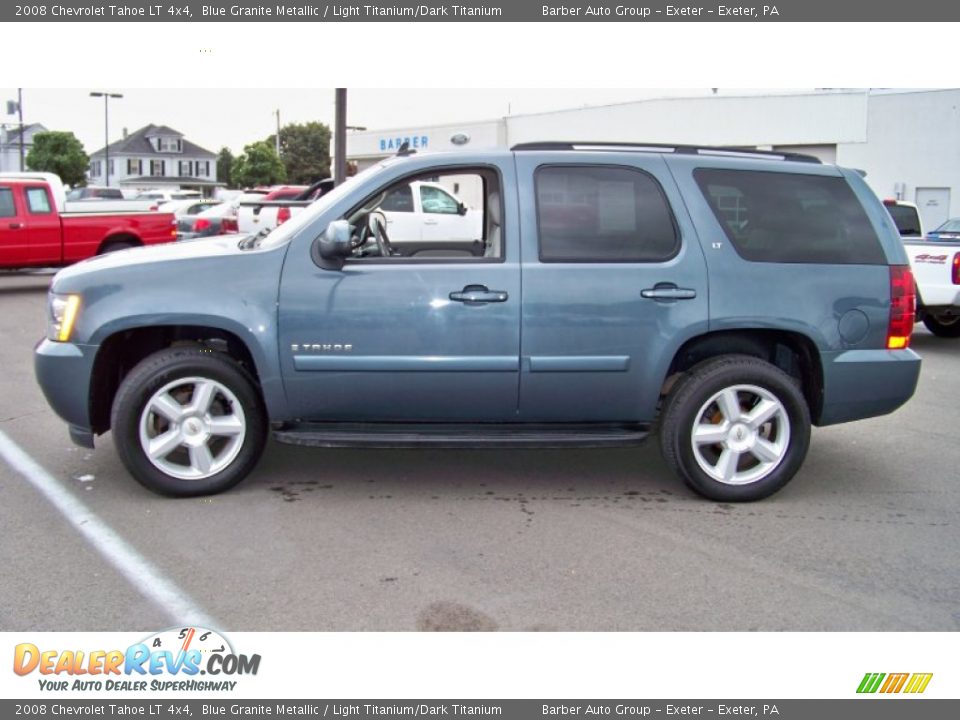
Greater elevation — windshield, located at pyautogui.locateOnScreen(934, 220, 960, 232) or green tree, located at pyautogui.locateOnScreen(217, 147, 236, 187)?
green tree, located at pyautogui.locateOnScreen(217, 147, 236, 187)

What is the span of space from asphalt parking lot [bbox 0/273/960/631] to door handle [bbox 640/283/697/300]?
1.14 meters

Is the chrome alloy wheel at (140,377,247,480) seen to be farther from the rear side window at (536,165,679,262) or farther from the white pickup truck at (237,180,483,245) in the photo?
the white pickup truck at (237,180,483,245)

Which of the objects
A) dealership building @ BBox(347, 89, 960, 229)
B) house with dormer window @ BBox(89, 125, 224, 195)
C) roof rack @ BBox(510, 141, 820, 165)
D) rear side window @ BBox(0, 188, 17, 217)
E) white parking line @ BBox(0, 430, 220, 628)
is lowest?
white parking line @ BBox(0, 430, 220, 628)

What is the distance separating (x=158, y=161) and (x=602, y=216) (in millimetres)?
100459

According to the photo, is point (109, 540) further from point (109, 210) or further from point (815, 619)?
point (109, 210)

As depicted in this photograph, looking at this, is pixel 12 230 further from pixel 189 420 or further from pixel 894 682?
pixel 894 682

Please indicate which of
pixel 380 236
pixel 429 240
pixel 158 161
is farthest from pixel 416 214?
pixel 158 161

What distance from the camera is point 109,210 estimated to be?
15.3 meters

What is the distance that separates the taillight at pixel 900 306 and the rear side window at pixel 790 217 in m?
0.13

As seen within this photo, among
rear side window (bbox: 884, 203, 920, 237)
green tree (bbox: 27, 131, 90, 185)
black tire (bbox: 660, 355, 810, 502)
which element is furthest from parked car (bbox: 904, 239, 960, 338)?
green tree (bbox: 27, 131, 90, 185)

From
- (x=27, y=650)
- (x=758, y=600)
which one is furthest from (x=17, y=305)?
(x=758, y=600)

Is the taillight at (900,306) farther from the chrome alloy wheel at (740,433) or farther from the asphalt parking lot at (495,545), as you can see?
the asphalt parking lot at (495,545)

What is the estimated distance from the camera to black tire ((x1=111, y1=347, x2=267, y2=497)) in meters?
4.75

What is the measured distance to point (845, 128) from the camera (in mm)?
29203
